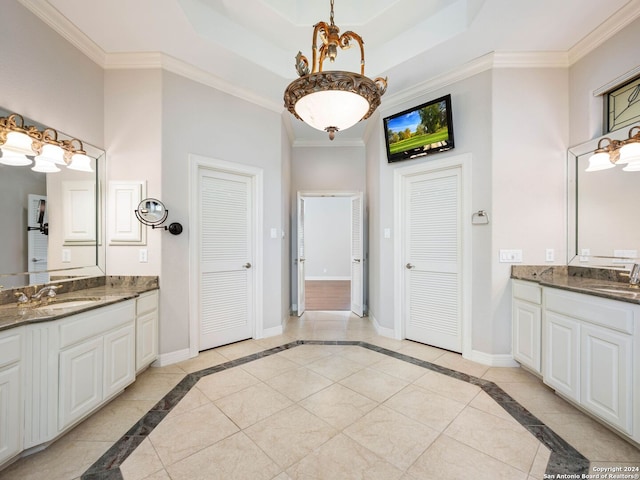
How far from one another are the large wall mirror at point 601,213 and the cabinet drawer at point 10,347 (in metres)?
4.30

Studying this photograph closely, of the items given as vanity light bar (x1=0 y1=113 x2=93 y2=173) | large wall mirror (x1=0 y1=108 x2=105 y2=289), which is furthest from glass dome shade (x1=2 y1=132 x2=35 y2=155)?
large wall mirror (x1=0 y1=108 x2=105 y2=289)

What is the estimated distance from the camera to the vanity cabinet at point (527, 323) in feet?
7.86

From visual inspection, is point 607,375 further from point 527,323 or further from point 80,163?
point 80,163

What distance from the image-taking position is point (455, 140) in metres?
2.99

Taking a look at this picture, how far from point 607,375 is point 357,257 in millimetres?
3281

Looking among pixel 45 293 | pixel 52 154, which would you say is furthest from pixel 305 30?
pixel 45 293

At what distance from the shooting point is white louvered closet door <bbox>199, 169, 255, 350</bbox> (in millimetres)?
3131

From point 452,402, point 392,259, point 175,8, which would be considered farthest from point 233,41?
point 452,402

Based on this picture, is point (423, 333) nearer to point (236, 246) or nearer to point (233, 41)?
point (236, 246)

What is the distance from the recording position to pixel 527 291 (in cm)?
252

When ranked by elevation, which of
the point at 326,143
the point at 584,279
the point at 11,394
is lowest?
the point at 11,394

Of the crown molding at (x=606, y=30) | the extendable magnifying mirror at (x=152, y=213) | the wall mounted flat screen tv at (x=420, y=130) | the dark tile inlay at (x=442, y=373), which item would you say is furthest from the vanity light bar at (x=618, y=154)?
the extendable magnifying mirror at (x=152, y=213)

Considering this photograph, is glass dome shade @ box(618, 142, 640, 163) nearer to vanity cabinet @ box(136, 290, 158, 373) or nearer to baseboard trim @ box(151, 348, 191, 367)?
vanity cabinet @ box(136, 290, 158, 373)

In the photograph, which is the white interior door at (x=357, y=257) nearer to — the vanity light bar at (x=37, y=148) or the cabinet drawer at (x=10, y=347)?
the vanity light bar at (x=37, y=148)
